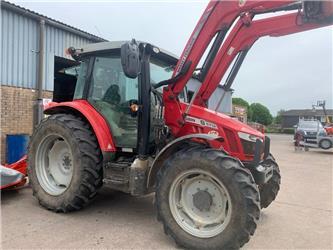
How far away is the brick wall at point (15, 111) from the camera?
8203 mm

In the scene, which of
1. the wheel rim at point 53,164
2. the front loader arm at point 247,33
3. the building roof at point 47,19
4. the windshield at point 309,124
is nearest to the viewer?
the front loader arm at point 247,33

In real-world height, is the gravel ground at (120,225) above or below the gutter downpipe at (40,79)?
below

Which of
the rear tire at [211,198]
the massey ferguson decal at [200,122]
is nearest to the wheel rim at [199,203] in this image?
the rear tire at [211,198]

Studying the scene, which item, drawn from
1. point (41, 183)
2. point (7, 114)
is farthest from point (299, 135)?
point (41, 183)

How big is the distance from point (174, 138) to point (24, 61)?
20.4ft

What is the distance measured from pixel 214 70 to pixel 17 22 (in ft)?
21.0

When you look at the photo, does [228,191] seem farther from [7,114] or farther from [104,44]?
[7,114]

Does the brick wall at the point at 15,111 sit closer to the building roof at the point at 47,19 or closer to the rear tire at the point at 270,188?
the building roof at the point at 47,19

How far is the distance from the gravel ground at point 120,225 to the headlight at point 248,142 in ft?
3.41

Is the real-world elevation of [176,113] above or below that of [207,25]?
below

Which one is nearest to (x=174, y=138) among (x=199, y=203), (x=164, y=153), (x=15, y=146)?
(x=164, y=153)

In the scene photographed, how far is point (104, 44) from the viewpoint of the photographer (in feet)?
15.1

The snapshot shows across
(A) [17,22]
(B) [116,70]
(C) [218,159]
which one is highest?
(A) [17,22]

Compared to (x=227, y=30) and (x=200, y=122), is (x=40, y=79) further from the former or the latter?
(x=227, y=30)
